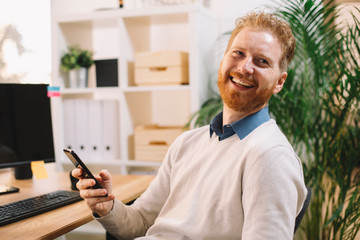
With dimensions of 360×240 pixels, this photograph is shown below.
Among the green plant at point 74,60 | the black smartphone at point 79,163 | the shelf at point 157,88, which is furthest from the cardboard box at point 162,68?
the black smartphone at point 79,163

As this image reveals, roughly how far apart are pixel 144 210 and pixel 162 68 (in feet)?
4.25

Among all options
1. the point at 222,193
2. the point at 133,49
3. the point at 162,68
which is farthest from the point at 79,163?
the point at 133,49

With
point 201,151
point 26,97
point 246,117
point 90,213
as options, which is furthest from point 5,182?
point 246,117

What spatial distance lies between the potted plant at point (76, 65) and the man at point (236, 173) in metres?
1.47

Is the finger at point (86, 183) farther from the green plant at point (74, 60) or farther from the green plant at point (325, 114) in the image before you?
the green plant at point (74, 60)

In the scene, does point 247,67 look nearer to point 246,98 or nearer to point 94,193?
point 246,98

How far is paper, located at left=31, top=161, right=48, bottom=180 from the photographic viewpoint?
191 cm

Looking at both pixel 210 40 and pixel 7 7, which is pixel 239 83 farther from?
pixel 7 7

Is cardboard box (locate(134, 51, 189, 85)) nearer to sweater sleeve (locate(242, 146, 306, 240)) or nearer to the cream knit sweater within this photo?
the cream knit sweater

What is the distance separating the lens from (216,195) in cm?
125

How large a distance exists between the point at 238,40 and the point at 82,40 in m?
1.97

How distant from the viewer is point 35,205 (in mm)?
1539

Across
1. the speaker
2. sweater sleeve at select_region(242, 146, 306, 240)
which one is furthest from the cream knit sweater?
the speaker

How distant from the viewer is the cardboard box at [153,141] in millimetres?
2635
